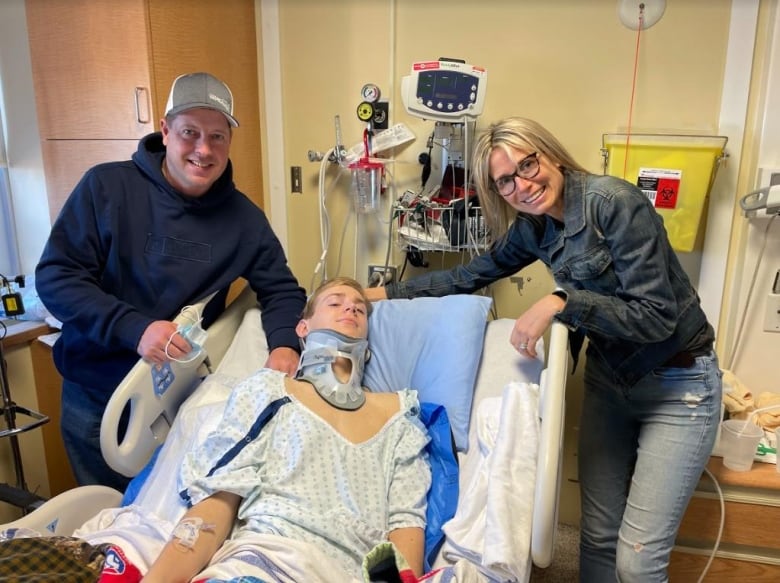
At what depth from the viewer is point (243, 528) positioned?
1.28 metres

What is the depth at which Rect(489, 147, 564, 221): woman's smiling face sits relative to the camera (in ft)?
4.47

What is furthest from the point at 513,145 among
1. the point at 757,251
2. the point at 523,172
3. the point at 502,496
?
the point at 757,251

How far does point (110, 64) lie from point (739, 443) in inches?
89.7

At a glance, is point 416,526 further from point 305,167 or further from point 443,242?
point 305,167

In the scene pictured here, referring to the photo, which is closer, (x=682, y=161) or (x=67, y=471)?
(x=682, y=161)

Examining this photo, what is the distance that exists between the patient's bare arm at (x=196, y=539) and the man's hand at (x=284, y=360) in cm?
39

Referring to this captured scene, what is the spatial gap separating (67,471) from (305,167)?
1.53 meters

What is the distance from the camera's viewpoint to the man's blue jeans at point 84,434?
172 centimetres

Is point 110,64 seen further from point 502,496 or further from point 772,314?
point 772,314

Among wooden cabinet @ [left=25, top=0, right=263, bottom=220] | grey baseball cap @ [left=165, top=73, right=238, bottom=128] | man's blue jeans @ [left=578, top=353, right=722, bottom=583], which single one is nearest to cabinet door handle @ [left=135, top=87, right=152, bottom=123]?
wooden cabinet @ [left=25, top=0, right=263, bottom=220]

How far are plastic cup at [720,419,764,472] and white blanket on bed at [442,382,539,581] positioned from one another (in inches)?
31.0

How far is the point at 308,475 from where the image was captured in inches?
52.2

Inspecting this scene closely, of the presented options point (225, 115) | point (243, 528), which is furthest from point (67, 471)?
point (225, 115)

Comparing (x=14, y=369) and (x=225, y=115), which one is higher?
(x=225, y=115)
